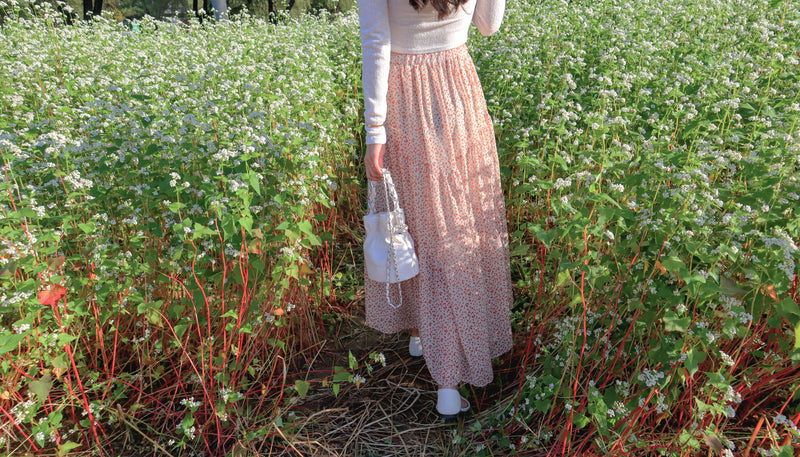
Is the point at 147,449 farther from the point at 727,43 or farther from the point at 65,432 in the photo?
the point at 727,43

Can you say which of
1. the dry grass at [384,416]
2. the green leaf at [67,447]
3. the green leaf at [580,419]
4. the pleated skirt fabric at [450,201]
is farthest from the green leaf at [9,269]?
the green leaf at [580,419]

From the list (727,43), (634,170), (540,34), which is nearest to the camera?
(634,170)

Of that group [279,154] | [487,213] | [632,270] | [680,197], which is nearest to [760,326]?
[632,270]

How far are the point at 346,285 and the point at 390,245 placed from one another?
1.24 m

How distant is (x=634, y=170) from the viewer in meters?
2.11

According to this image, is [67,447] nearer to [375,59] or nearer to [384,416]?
[384,416]

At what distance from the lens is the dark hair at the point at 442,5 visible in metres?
1.86

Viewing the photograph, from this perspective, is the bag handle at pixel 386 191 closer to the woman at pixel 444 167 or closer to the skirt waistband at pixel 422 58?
the woman at pixel 444 167

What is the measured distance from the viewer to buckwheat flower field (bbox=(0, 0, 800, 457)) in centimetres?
170

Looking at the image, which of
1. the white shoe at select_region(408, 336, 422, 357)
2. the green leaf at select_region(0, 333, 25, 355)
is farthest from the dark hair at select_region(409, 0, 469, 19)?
the green leaf at select_region(0, 333, 25, 355)

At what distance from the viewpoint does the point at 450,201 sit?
6.89ft

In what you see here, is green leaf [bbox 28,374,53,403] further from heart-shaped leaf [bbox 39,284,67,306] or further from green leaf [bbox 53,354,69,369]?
heart-shaped leaf [bbox 39,284,67,306]

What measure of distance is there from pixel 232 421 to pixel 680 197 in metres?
2.02

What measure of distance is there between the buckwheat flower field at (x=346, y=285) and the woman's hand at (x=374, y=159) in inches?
14.5
